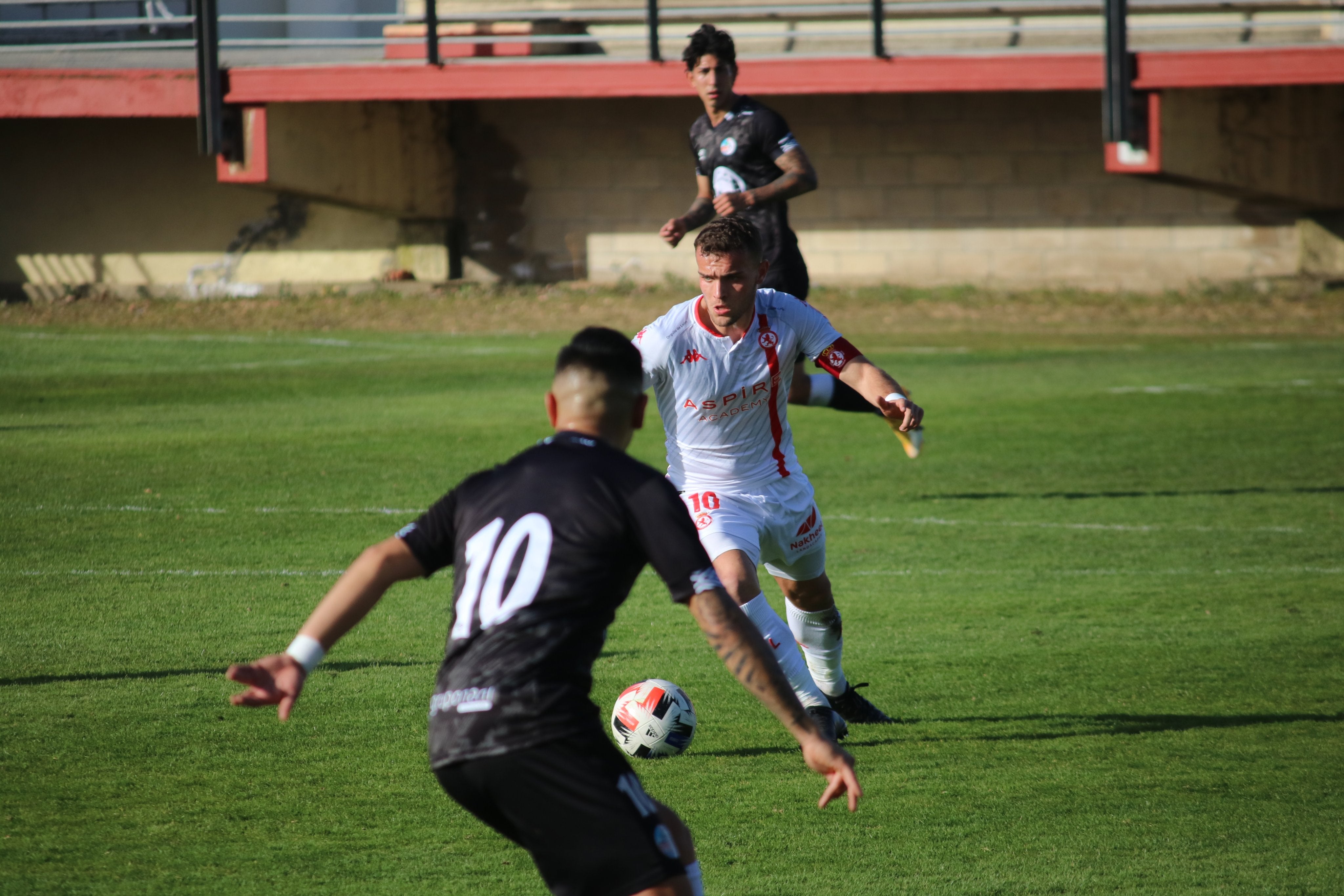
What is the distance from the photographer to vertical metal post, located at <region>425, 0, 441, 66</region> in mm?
19594

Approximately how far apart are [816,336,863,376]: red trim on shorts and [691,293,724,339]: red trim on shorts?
0.40 metres

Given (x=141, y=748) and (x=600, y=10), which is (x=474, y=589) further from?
(x=600, y=10)

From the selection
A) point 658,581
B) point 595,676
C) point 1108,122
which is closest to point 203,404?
point 658,581

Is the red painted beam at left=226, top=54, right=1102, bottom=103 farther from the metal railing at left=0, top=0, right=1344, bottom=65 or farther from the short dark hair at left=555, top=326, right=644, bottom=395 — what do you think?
the short dark hair at left=555, top=326, right=644, bottom=395

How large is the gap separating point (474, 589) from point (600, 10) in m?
18.9

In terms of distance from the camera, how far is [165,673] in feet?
20.8

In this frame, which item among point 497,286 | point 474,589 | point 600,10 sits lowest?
point 497,286

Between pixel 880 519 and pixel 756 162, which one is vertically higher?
pixel 756 162

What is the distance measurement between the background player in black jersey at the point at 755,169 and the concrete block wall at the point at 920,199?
13.0 meters

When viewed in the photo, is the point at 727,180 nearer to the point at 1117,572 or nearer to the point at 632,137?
the point at 1117,572

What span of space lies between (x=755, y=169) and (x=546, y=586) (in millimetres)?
5935

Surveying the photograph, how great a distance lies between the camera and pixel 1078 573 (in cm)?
835

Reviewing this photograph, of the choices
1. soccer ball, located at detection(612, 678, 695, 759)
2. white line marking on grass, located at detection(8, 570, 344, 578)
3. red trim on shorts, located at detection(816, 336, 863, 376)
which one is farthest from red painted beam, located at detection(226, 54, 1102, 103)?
soccer ball, located at detection(612, 678, 695, 759)

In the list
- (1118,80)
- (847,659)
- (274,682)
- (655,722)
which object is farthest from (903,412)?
(1118,80)
